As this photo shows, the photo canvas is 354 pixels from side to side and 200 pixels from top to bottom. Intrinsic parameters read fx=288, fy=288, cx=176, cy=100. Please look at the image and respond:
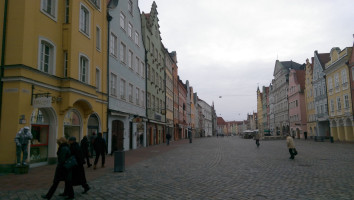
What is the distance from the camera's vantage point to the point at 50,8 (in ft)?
49.8

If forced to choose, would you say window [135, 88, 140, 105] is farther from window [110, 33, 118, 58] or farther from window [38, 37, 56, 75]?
window [38, 37, 56, 75]

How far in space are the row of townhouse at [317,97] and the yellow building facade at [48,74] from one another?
35.1 metres

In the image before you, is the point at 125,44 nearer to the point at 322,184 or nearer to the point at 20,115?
the point at 20,115

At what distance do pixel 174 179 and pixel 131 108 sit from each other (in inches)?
711

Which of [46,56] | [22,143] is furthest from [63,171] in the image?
[46,56]

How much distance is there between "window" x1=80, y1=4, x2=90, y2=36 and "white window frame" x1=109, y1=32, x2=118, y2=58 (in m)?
4.70

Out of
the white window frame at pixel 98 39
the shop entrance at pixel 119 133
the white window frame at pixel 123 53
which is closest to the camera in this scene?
the white window frame at pixel 98 39

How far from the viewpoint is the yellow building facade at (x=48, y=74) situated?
40.6 feet

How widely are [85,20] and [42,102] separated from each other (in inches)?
301

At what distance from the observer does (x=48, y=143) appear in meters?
14.7

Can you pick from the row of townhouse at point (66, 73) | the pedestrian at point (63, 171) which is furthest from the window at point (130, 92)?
the pedestrian at point (63, 171)

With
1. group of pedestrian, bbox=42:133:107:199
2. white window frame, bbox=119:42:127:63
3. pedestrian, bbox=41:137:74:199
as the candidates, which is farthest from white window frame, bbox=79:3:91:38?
pedestrian, bbox=41:137:74:199

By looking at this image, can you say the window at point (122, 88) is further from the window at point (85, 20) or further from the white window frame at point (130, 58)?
the window at point (85, 20)

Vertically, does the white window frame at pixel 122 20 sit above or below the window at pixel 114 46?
above
